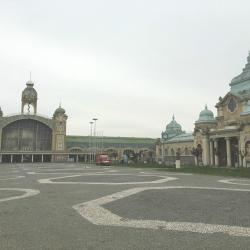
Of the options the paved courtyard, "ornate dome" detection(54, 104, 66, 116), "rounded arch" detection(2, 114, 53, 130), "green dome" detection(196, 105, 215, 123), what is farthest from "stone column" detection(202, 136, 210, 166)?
"rounded arch" detection(2, 114, 53, 130)

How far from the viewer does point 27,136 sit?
134 m

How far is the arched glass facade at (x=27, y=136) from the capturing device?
13112 centimetres

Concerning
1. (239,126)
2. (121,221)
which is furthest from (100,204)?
(239,126)

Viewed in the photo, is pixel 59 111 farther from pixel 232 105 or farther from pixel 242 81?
pixel 242 81

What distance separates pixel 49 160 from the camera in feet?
445

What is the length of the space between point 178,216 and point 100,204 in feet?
12.4

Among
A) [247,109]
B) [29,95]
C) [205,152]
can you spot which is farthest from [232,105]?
[29,95]

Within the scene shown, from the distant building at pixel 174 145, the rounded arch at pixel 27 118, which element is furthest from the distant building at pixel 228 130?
the rounded arch at pixel 27 118

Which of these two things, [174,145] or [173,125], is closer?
[174,145]

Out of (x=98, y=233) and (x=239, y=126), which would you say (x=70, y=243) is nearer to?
(x=98, y=233)

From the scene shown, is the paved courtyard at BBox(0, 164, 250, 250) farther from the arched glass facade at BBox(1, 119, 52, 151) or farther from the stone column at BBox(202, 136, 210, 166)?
the arched glass facade at BBox(1, 119, 52, 151)

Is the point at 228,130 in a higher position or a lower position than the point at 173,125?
lower

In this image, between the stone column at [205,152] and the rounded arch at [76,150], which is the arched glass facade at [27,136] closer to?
the rounded arch at [76,150]

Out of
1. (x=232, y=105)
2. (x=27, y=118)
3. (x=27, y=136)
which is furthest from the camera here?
(x=27, y=136)
